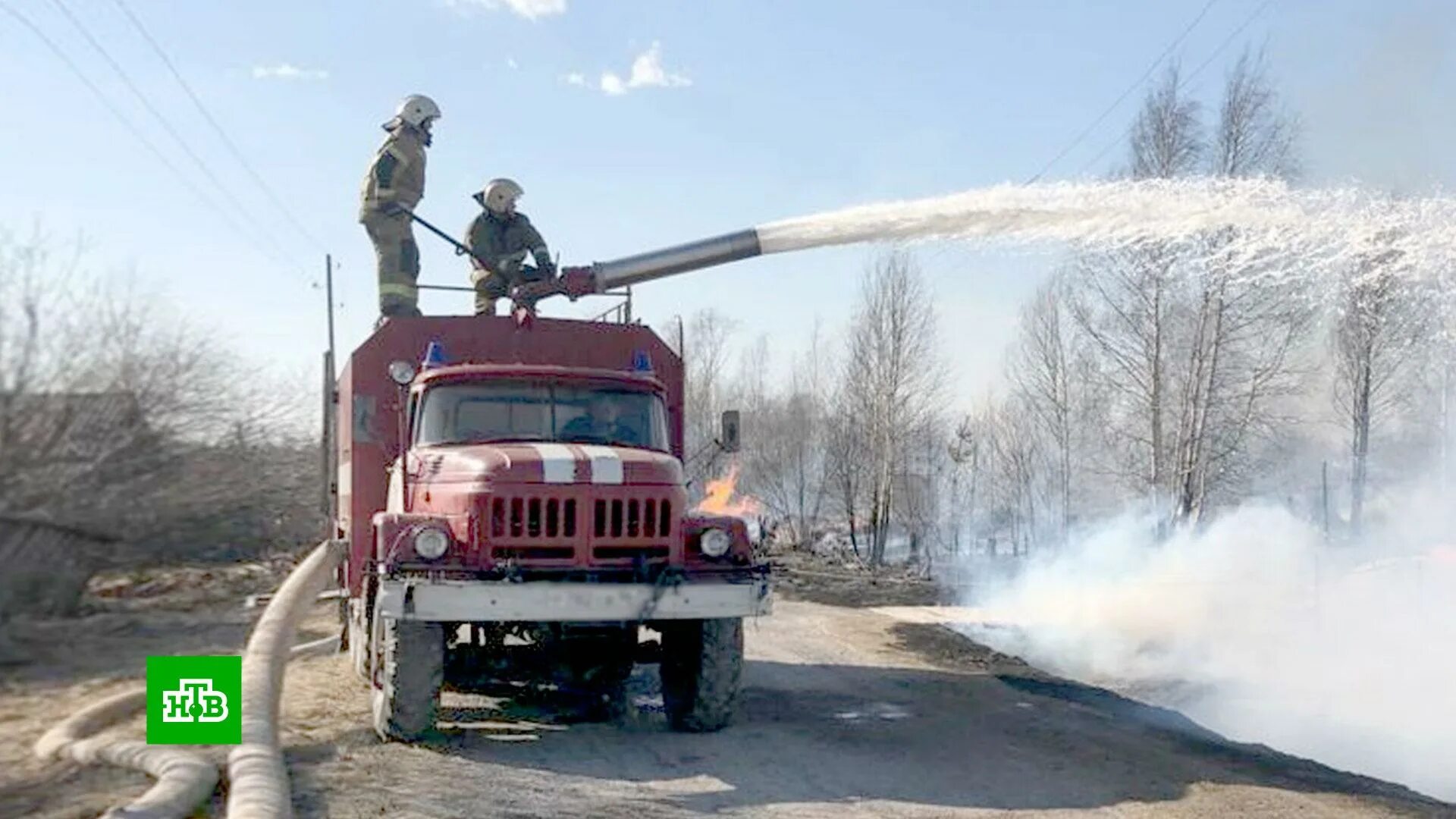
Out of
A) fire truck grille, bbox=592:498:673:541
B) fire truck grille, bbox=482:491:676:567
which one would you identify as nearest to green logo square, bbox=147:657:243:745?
fire truck grille, bbox=482:491:676:567

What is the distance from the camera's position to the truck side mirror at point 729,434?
11562 millimetres

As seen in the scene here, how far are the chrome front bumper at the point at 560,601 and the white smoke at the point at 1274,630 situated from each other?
745 centimetres

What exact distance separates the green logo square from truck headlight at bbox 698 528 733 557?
3.31 metres

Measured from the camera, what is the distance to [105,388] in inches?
247

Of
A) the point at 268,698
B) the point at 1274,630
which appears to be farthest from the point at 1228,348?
the point at 268,698

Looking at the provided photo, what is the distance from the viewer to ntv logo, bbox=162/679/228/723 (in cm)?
784

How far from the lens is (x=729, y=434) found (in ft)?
38.1

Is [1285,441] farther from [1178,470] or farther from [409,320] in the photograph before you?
[409,320]

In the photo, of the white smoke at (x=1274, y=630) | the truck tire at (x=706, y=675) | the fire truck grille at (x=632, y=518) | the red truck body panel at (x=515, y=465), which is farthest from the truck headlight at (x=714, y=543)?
the white smoke at (x=1274, y=630)

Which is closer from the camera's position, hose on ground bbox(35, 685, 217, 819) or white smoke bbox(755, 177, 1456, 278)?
hose on ground bbox(35, 685, 217, 819)

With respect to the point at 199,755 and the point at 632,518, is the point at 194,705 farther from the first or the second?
the point at 632,518

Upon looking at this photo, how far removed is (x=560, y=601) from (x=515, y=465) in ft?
3.43

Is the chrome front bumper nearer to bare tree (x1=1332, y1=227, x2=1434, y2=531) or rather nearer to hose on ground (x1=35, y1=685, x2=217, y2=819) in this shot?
hose on ground (x1=35, y1=685, x2=217, y2=819)

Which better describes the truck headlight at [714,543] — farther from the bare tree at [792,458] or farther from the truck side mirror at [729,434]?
the bare tree at [792,458]
